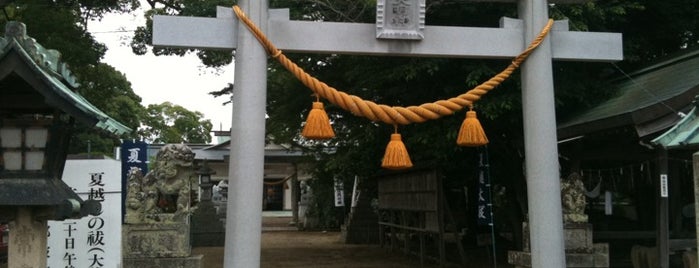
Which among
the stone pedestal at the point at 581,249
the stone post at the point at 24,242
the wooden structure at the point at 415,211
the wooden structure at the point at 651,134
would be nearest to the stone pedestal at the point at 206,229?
the wooden structure at the point at 415,211

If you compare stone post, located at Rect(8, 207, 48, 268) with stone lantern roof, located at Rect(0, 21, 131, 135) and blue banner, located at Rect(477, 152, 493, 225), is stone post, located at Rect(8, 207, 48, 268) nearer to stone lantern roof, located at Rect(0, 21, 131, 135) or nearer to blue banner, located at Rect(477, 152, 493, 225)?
stone lantern roof, located at Rect(0, 21, 131, 135)

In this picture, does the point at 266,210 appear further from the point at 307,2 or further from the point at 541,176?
the point at 541,176

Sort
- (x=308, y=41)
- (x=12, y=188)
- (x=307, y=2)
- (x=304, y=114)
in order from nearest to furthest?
1. (x=12, y=188)
2. (x=308, y=41)
3. (x=307, y=2)
4. (x=304, y=114)

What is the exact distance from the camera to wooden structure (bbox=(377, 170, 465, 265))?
1266cm

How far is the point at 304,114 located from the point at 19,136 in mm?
8597

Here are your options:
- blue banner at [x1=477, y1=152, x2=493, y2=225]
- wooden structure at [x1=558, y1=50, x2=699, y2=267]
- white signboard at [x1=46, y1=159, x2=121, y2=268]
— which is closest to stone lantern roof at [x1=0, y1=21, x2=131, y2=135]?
white signboard at [x1=46, y1=159, x2=121, y2=268]

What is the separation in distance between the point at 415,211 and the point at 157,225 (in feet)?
24.6

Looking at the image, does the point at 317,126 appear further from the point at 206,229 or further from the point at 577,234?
the point at 206,229

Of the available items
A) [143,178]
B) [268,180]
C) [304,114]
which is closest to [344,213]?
[268,180]

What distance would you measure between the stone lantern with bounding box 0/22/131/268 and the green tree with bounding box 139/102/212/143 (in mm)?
39995

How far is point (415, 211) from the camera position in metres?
14.2

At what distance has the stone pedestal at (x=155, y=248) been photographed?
25.3ft

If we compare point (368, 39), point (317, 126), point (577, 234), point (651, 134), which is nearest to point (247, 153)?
point (317, 126)

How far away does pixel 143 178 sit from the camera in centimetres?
830
